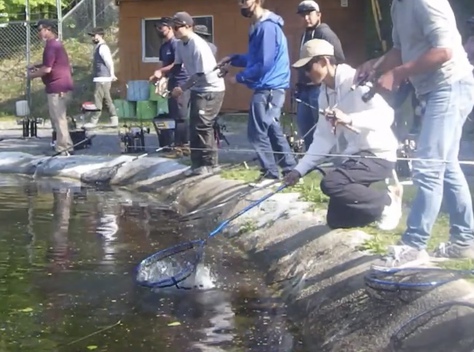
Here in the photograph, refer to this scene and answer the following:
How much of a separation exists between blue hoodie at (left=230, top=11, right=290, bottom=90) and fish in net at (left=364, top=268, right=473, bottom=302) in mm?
4304

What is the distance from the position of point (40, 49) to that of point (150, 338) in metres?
22.5

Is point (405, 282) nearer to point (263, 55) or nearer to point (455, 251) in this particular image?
point (455, 251)

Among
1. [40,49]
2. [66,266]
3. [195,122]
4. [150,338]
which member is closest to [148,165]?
[195,122]

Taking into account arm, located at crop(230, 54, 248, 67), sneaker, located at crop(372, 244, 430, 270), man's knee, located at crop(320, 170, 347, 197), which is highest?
arm, located at crop(230, 54, 248, 67)

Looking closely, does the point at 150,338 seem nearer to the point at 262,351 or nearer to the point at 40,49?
the point at 262,351

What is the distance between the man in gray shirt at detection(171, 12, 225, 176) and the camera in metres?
10.8

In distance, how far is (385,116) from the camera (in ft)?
21.6

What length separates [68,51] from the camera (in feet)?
87.8

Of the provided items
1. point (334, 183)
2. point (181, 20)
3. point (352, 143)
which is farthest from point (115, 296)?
point (181, 20)

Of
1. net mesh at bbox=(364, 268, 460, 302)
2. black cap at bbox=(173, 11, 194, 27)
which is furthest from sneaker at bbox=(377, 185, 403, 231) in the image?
black cap at bbox=(173, 11, 194, 27)

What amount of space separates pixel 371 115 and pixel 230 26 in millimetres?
15233

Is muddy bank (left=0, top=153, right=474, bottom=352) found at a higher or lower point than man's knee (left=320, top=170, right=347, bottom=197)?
lower

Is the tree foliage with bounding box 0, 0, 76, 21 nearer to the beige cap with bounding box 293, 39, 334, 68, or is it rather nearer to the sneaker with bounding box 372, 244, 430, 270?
the beige cap with bounding box 293, 39, 334, 68

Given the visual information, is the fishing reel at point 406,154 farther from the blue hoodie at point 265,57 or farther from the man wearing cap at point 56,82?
the man wearing cap at point 56,82
